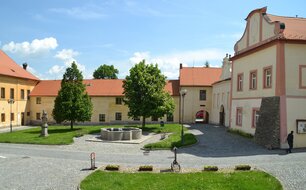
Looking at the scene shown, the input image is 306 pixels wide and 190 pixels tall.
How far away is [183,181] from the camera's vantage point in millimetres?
13781

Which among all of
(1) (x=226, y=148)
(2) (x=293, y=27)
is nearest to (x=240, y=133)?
(1) (x=226, y=148)

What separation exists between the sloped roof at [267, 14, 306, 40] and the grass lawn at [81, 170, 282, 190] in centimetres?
1333

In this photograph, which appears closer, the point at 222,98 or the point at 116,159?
the point at 116,159

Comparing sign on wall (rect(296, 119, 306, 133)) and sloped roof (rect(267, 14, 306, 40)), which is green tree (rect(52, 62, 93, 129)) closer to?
sloped roof (rect(267, 14, 306, 40))

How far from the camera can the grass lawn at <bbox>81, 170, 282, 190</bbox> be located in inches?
509

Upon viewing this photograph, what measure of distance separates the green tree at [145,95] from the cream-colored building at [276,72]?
9.40 m

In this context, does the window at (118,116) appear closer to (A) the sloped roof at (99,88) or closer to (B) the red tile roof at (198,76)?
(A) the sloped roof at (99,88)

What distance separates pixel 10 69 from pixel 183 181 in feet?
135

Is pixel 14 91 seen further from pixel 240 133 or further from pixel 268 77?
pixel 268 77

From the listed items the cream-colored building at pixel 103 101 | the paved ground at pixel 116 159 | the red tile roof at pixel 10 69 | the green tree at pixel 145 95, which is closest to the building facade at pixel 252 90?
the red tile roof at pixel 10 69

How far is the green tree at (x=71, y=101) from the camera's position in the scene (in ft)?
119

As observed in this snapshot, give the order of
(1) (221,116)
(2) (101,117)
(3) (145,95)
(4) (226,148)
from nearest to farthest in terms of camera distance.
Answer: (4) (226,148)
(3) (145,95)
(1) (221,116)
(2) (101,117)

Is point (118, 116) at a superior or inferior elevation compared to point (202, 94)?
inferior

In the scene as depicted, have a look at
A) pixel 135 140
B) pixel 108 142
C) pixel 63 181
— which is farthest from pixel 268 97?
pixel 63 181
